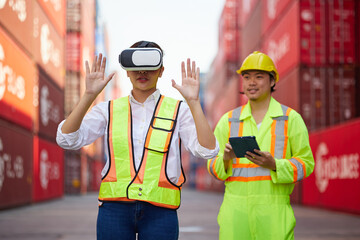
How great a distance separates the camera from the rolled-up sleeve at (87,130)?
2680 millimetres

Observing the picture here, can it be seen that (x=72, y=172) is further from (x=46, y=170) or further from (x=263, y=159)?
(x=263, y=159)

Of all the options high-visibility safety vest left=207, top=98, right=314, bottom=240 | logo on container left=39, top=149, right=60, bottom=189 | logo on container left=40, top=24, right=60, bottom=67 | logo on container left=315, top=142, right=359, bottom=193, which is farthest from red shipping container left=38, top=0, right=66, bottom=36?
high-visibility safety vest left=207, top=98, right=314, bottom=240

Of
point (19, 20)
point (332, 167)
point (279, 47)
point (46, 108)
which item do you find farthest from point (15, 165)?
point (279, 47)

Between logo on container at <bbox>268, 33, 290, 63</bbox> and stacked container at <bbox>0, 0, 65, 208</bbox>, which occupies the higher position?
logo on container at <bbox>268, 33, 290, 63</bbox>

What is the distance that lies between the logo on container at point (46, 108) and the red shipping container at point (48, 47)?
2.73 ft

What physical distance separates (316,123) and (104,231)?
16641mm

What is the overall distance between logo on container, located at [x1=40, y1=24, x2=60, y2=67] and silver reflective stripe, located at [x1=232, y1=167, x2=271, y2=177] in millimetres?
17509

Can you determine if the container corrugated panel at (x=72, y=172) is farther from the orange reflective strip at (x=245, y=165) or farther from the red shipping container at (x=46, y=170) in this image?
the orange reflective strip at (x=245, y=165)

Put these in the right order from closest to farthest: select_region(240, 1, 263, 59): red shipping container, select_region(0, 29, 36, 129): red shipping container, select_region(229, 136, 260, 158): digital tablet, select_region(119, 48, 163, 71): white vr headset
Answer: select_region(119, 48, 163, 71): white vr headset
select_region(229, 136, 260, 158): digital tablet
select_region(0, 29, 36, 129): red shipping container
select_region(240, 1, 263, 59): red shipping container

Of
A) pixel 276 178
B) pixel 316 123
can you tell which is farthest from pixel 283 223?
pixel 316 123

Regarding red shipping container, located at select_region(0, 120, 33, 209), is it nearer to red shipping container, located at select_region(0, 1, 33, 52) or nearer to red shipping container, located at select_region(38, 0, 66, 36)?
red shipping container, located at select_region(0, 1, 33, 52)

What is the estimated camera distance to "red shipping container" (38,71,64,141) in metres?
19.8

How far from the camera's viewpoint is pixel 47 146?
2081 cm

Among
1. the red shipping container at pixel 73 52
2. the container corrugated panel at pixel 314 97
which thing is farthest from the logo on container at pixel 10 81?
the red shipping container at pixel 73 52
